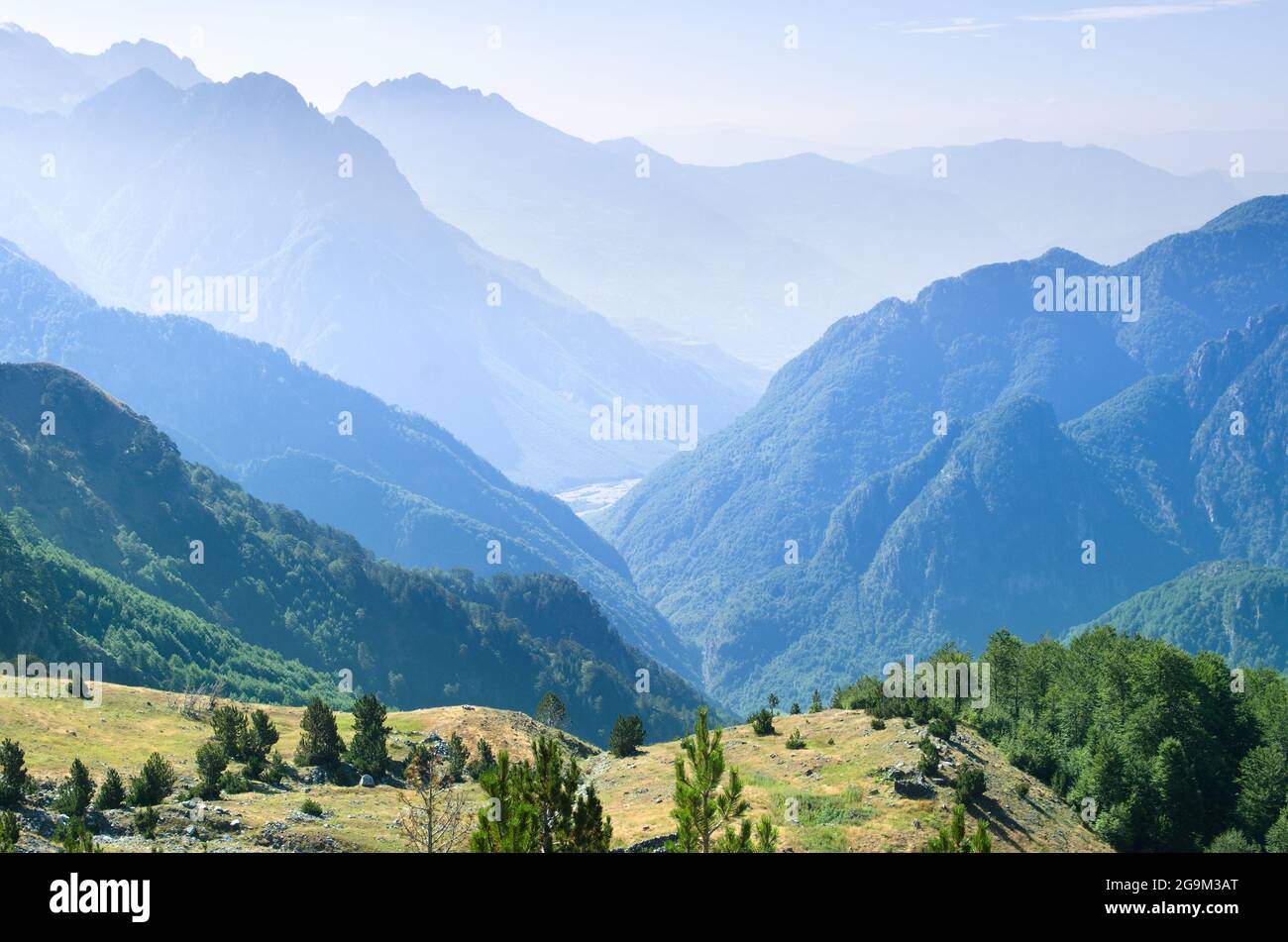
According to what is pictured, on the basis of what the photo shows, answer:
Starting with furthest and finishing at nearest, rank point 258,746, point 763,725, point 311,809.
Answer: point 763,725
point 258,746
point 311,809

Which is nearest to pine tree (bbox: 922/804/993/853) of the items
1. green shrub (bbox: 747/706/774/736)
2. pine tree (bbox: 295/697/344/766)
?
pine tree (bbox: 295/697/344/766)

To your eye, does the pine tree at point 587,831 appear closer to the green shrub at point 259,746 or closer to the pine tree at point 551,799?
the pine tree at point 551,799

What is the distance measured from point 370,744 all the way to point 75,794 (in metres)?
20.0

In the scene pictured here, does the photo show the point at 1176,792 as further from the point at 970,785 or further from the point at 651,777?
the point at 651,777

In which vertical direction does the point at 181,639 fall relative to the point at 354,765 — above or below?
above

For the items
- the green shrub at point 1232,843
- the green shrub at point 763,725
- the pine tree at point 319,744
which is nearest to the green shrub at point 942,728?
the green shrub at point 763,725

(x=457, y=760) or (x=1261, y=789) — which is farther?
(x=1261, y=789)

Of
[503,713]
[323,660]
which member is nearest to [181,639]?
[323,660]

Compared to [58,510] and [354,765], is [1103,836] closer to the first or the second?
[354,765]

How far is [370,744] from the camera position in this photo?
213 feet

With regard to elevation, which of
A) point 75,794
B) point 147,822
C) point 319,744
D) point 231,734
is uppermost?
point 231,734

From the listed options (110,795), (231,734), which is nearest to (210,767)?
(231,734)
